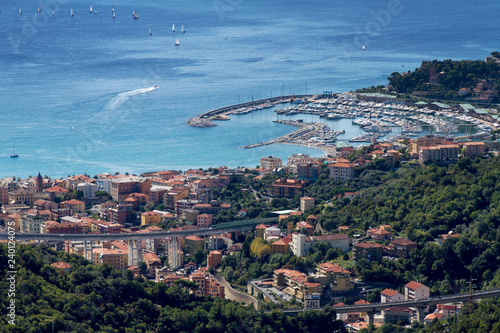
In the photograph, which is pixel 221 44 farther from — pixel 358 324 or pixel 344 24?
pixel 358 324

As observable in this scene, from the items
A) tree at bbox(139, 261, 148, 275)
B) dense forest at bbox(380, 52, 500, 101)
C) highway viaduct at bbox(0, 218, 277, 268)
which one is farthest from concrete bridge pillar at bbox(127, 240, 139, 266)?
dense forest at bbox(380, 52, 500, 101)

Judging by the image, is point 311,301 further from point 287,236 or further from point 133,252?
point 133,252

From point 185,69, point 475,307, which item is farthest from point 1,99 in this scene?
point 475,307

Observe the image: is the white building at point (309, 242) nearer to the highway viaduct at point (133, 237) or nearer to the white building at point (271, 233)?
the white building at point (271, 233)

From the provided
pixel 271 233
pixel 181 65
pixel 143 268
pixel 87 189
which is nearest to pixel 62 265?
pixel 143 268

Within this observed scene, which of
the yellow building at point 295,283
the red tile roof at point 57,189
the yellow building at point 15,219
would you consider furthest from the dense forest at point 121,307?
the red tile roof at point 57,189

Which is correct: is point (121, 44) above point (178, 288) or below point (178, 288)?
above
